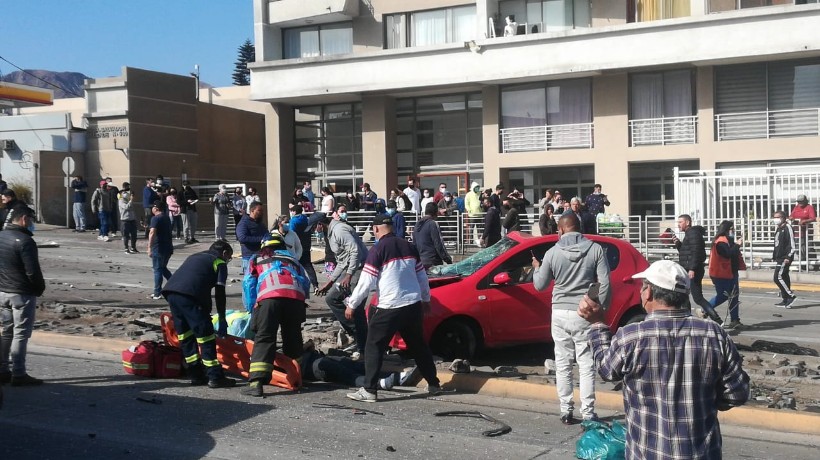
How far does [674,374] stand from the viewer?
4.14m

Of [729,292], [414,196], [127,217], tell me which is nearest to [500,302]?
[729,292]

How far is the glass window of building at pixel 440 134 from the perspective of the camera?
3300cm

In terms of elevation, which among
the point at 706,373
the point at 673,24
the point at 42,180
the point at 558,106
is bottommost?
the point at 706,373

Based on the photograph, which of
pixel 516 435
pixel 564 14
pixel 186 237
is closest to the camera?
pixel 516 435

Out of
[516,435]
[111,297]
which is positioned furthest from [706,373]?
[111,297]

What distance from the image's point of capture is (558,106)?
30.7 m

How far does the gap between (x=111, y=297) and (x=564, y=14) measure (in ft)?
63.1

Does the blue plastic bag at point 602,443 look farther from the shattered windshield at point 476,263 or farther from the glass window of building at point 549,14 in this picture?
the glass window of building at point 549,14

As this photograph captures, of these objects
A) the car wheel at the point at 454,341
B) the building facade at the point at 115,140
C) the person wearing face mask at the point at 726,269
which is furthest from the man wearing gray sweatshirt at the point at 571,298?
the building facade at the point at 115,140

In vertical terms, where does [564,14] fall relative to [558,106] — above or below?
above

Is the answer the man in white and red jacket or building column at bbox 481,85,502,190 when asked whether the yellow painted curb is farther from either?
building column at bbox 481,85,502,190

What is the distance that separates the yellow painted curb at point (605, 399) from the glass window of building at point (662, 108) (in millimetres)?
21594

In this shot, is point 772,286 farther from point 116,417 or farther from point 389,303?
point 116,417

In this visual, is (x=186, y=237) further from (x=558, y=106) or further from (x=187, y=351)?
(x=187, y=351)
